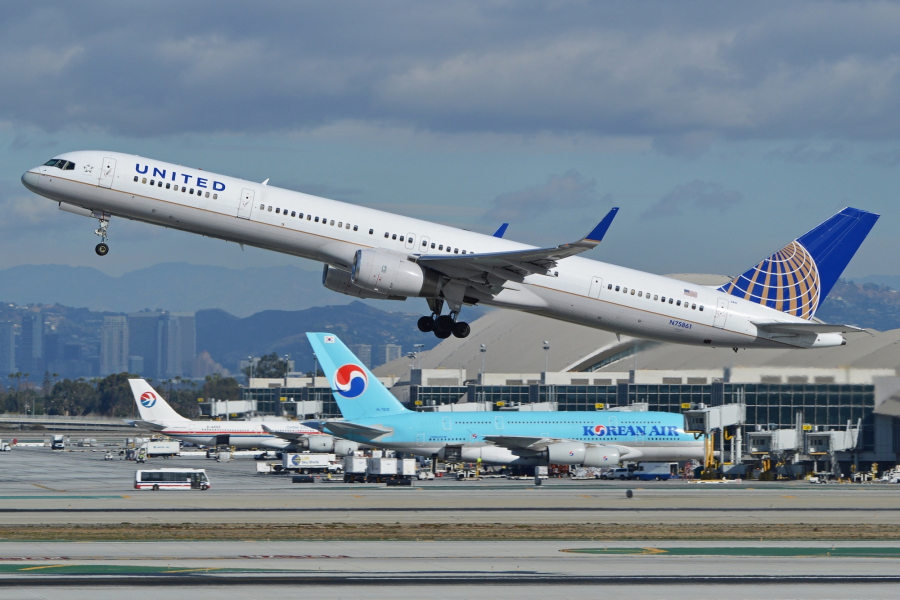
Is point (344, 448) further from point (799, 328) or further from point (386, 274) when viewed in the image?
point (799, 328)

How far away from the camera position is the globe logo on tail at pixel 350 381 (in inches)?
3228

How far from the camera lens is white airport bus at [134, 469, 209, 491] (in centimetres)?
7238

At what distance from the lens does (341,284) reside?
A: 4856cm

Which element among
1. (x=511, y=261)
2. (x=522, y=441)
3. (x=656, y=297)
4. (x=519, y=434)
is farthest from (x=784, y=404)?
(x=511, y=261)

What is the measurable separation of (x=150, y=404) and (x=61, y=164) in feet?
250

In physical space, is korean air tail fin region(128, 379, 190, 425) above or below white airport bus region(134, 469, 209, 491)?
above

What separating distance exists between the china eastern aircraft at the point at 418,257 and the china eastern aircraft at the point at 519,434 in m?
26.2

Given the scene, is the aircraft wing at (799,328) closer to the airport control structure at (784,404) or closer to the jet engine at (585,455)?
the airport control structure at (784,404)

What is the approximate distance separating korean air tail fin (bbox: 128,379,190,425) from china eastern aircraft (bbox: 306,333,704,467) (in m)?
43.7

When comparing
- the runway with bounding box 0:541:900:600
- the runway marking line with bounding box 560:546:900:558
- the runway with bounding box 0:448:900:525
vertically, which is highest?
the runway with bounding box 0:541:900:600

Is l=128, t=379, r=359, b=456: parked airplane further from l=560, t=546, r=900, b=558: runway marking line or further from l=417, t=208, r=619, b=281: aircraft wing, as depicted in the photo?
l=560, t=546, r=900, b=558: runway marking line

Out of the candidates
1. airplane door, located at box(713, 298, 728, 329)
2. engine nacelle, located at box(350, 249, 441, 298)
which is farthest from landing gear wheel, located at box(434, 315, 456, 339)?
airplane door, located at box(713, 298, 728, 329)

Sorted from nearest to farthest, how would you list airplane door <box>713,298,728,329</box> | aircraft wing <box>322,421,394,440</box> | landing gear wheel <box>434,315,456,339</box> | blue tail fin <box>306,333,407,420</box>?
landing gear wheel <box>434,315,456,339</box>, airplane door <box>713,298,728,329</box>, aircraft wing <box>322,421,394,440</box>, blue tail fin <box>306,333,407,420</box>

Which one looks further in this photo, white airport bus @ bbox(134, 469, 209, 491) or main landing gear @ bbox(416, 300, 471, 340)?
white airport bus @ bbox(134, 469, 209, 491)
